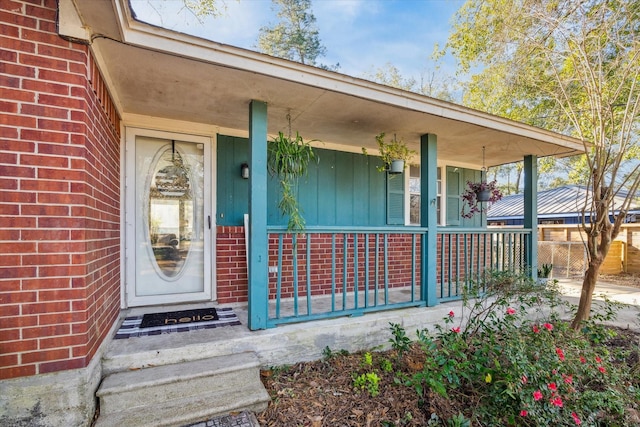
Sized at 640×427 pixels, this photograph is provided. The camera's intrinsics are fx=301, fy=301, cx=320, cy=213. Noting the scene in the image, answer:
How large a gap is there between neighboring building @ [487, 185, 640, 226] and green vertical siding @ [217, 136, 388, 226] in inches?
294

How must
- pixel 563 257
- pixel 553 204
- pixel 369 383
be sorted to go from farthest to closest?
pixel 553 204
pixel 563 257
pixel 369 383

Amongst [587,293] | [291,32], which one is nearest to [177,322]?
[587,293]

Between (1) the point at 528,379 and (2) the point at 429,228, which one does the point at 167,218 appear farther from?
(1) the point at 528,379

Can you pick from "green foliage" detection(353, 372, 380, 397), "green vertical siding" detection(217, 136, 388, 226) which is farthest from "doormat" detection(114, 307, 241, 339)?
"green foliage" detection(353, 372, 380, 397)

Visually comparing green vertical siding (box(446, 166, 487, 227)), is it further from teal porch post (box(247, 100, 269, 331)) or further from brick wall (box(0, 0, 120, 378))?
brick wall (box(0, 0, 120, 378))

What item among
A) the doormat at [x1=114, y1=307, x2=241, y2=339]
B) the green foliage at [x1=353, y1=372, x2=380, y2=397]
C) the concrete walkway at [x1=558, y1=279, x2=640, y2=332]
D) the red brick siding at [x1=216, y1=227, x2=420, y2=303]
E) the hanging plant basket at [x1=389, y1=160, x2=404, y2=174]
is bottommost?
the concrete walkway at [x1=558, y1=279, x2=640, y2=332]

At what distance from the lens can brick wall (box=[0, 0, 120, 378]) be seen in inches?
66.4

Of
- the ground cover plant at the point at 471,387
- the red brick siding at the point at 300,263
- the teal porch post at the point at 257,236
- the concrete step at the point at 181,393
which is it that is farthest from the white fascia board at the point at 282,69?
the concrete step at the point at 181,393

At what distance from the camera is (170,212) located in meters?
3.45

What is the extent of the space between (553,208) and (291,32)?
1182 centimetres

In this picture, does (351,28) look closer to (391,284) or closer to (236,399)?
(391,284)

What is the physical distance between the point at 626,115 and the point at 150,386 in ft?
16.7

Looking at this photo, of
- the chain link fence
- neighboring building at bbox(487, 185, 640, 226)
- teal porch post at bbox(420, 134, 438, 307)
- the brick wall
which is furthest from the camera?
neighboring building at bbox(487, 185, 640, 226)

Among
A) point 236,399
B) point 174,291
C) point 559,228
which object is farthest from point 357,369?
point 559,228
